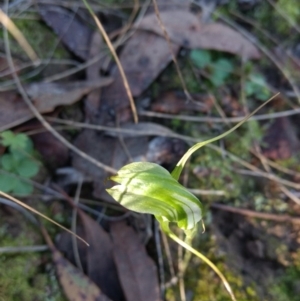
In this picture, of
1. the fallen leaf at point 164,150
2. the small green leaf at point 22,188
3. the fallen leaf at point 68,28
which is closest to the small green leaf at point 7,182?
the small green leaf at point 22,188

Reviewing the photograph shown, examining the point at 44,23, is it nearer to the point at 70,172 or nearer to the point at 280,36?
the point at 70,172

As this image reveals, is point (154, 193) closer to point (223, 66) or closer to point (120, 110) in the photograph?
point (120, 110)

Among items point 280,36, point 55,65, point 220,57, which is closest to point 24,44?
point 55,65

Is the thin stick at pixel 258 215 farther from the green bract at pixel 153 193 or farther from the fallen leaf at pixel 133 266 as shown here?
the green bract at pixel 153 193

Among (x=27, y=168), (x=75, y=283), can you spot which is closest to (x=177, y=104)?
(x=27, y=168)

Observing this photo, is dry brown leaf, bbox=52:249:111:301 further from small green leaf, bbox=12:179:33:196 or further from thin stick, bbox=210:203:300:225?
thin stick, bbox=210:203:300:225

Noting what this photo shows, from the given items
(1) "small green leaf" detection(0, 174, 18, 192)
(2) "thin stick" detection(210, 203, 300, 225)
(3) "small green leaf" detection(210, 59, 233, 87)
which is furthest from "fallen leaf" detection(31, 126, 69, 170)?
(3) "small green leaf" detection(210, 59, 233, 87)
